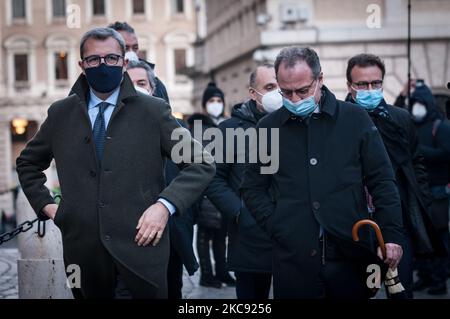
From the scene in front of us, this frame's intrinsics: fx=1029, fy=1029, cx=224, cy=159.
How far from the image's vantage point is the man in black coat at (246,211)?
7.58m

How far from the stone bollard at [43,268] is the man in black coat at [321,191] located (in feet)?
10.9

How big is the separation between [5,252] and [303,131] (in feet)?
28.5

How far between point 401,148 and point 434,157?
379 cm

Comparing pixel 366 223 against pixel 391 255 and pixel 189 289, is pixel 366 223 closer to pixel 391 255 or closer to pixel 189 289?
pixel 391 255

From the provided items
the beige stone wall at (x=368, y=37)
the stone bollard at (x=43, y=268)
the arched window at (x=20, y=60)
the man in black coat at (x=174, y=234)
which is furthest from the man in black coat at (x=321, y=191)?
the arched window at (x=20, y=60)

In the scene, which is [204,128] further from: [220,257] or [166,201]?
[166,201]

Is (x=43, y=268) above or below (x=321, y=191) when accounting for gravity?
below

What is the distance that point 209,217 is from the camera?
1193cm

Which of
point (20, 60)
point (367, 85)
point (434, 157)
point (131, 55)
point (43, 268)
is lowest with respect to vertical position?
point (43, 268)

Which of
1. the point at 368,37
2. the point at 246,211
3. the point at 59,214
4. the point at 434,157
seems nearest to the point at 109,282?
the point at 59,214

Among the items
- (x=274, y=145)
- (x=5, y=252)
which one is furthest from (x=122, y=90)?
(x=5, y=252)

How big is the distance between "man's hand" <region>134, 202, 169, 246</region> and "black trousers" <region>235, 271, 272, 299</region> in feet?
7.95

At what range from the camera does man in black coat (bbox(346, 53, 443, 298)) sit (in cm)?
735

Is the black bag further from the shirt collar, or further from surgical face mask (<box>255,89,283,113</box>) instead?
the shirt collar
